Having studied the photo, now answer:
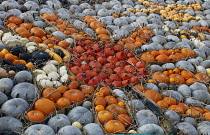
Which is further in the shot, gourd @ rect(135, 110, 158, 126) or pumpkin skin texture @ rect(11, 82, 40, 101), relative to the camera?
pumpkin skin texture @ rect(11, 82, 40, 101)

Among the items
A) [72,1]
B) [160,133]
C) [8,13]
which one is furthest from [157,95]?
[72,1]

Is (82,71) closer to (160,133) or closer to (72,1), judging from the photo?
(160,133)

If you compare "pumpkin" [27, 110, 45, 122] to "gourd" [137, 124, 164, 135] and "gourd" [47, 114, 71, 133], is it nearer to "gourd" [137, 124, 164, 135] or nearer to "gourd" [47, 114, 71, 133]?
"gourd" [47, 114, 71, 133]

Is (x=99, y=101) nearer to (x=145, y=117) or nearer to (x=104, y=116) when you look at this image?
(x=104, y=116)

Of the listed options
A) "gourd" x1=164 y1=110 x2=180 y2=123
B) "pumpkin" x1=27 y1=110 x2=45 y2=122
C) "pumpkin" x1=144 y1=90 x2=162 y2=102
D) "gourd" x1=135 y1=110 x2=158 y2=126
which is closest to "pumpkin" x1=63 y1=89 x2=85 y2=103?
"pumpkin" x1=27 y1=110 x2=45 y2=122

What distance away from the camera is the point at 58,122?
469 centimetres

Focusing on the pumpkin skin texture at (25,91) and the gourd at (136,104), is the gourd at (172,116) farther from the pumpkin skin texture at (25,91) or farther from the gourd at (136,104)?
the pumpkin skin texture at (25,91)

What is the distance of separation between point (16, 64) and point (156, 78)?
316 centimetres

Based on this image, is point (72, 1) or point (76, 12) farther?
point (72, 1)

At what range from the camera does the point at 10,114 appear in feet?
15.6

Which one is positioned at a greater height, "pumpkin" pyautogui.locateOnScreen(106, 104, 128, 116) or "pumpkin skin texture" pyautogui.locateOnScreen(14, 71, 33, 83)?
"pumpkin skin texture" pyautogui.locateOnScreen(14, 71, 33, 83)

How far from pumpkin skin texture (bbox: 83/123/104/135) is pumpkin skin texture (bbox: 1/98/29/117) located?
113 centimetres

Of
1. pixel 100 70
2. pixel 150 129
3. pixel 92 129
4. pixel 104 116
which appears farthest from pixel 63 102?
pixel 100 70

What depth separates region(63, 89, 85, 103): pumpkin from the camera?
217 inches
